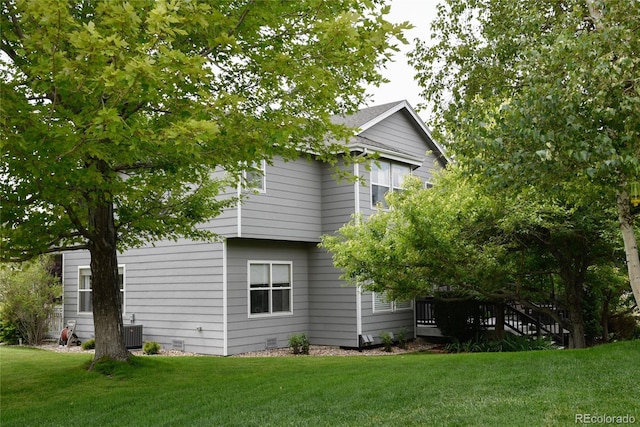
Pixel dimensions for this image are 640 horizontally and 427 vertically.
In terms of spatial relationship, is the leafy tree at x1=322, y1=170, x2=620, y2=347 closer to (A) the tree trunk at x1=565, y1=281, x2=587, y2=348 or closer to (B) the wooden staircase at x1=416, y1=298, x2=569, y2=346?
(A) the tree trunk at x1=565, y1=281, x2=587, y2=348

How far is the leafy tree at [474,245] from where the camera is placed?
1209cm

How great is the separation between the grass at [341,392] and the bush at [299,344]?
496 centimetres

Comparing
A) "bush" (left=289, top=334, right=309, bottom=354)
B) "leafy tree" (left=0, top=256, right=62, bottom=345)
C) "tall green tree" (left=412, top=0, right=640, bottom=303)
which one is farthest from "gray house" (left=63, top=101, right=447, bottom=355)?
"tall green tree" (left=412, top=0, right=640, bottom=303)

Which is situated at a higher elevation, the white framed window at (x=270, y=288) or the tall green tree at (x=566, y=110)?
the tall green tree at (x=566, y=110)

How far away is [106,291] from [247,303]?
6.28m

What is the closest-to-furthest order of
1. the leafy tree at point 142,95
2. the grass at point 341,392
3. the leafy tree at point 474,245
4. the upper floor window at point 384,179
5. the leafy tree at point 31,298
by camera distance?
1. the leafy tree at point 142,95
2. the grass at point 341,392
3. the leafy tree at point 474,245
4. the upper floor window at point 384,179
5. the leafy tree at point 31,298

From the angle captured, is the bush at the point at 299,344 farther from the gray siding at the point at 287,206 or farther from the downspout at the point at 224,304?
the gray siding at the point at 287,206

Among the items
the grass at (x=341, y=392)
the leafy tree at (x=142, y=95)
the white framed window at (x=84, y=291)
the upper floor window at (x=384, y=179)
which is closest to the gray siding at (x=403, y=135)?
the upper floor window at (x=384, y=179)

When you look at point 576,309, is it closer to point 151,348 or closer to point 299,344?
point 299,344

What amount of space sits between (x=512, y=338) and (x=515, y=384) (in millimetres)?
9817

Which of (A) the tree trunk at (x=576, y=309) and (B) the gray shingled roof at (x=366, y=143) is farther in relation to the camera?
(B) the gray shingled roof at (x=366, y=143)

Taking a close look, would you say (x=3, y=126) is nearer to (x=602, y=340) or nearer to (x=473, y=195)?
(x=473, y=195)

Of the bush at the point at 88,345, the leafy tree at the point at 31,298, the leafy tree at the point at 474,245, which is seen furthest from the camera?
the leafy tree at the point at 31,298

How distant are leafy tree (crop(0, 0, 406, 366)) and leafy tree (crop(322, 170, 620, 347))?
328cm
